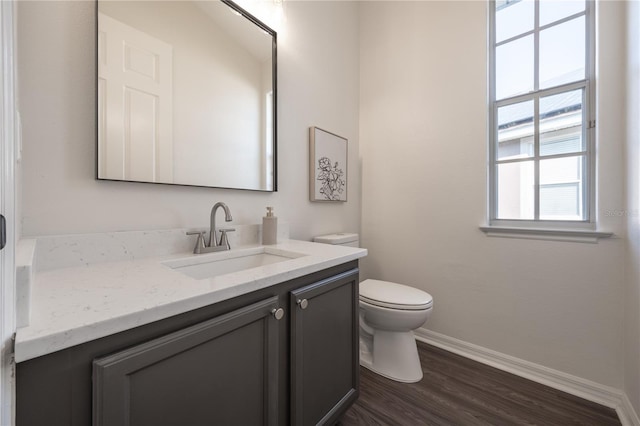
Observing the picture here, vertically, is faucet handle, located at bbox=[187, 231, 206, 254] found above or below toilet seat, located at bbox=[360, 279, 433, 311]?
above

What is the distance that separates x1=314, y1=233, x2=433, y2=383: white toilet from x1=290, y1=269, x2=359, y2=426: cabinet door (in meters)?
0.38

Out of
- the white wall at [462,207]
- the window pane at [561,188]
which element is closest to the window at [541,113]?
the window pane at [561,188]

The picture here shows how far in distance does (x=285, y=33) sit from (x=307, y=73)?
27cm

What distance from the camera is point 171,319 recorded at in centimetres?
58

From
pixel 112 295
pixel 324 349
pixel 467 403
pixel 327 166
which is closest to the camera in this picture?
pixel 112 295

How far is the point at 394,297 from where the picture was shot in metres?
1.53

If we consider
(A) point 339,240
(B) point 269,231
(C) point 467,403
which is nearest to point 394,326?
(C) point 467,403

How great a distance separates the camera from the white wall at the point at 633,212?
1128 mm

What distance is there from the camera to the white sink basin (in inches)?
39.6

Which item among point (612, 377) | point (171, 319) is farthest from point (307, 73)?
point (612, 377)

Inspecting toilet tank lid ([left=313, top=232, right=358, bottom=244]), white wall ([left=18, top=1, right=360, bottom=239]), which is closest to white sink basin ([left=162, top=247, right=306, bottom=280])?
white wall ([left=18, top=1, right=360, bottom=239])

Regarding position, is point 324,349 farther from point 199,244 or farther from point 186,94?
point 186,94

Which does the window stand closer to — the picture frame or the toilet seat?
the toilet seat

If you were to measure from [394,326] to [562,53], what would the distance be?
192 cm
